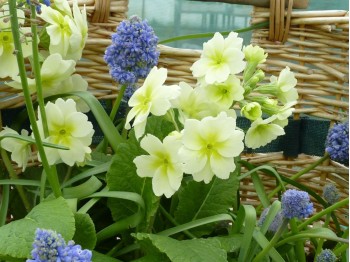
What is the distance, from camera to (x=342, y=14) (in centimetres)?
87

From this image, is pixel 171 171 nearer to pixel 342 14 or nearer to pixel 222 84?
pixel 222 84

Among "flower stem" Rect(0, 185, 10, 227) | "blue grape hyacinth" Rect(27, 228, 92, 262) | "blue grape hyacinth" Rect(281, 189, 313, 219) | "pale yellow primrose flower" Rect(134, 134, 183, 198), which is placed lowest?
"flower stem" Rect(0, 185, 10, 227)

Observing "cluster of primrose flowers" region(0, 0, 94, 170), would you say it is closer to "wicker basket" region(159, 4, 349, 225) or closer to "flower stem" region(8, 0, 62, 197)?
"flower stem" region(8, 0, 62, 197)

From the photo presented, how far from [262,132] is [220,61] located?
0.08m

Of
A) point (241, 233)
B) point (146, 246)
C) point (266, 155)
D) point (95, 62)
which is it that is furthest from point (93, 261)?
point (266, 155)

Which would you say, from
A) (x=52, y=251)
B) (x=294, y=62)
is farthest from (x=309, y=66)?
(x=52, y=251)

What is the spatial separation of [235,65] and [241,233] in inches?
6.9

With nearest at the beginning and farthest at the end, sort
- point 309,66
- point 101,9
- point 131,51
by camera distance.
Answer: point 131,51
point 101,9
point 309,66

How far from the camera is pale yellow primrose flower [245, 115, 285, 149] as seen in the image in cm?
60

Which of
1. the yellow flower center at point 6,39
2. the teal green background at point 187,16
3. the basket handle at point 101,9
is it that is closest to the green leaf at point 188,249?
the yellow flower center at point 6,39

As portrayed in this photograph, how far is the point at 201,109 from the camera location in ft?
1.90

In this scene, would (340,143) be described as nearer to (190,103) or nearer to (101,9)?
(190,103)

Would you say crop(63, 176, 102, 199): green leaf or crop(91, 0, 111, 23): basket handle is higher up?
crop(91, 0, 111, 23): basket handle

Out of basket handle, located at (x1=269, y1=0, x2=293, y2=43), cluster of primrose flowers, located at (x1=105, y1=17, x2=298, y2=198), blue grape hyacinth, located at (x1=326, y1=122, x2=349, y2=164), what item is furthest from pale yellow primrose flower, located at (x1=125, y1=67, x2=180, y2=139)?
basket handle, located at (x1=269, y1=0, x2=293, y2=43)
